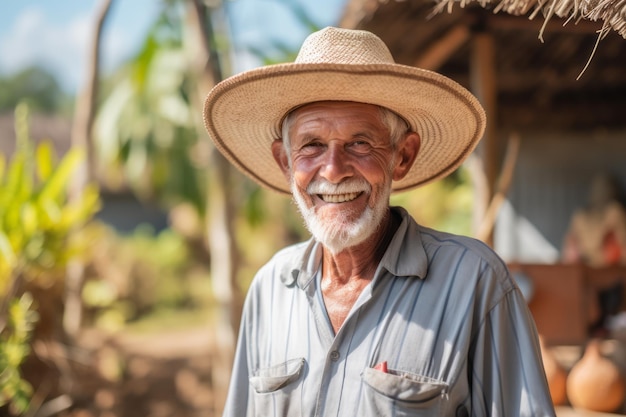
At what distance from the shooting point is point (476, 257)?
175 centimetres

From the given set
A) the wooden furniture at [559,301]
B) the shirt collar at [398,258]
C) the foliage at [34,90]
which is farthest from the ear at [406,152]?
the foliage at [34,90]

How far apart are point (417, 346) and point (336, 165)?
50 centimetres

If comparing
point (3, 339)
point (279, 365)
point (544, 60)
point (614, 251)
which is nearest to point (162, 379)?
point (3, 339)

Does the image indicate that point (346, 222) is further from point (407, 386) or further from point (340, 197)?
point (407, 386)

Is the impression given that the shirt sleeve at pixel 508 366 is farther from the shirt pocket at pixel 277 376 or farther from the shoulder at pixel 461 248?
the shirt pocket at pixel 277 376

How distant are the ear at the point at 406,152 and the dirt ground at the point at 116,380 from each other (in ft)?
13.6

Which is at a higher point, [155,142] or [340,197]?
[155,142]

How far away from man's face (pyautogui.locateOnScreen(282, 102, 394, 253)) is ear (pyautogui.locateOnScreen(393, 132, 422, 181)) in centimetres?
8

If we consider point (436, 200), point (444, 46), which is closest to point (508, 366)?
point (444, 46)

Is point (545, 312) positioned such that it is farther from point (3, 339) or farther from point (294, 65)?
point (3, 339)

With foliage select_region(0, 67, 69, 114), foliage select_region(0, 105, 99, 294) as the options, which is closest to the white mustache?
foliage select_region(0, 105, 99, 294)

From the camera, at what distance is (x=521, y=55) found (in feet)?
16.2

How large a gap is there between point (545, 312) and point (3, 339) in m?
3.47

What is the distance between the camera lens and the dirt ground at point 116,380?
5.78 m
